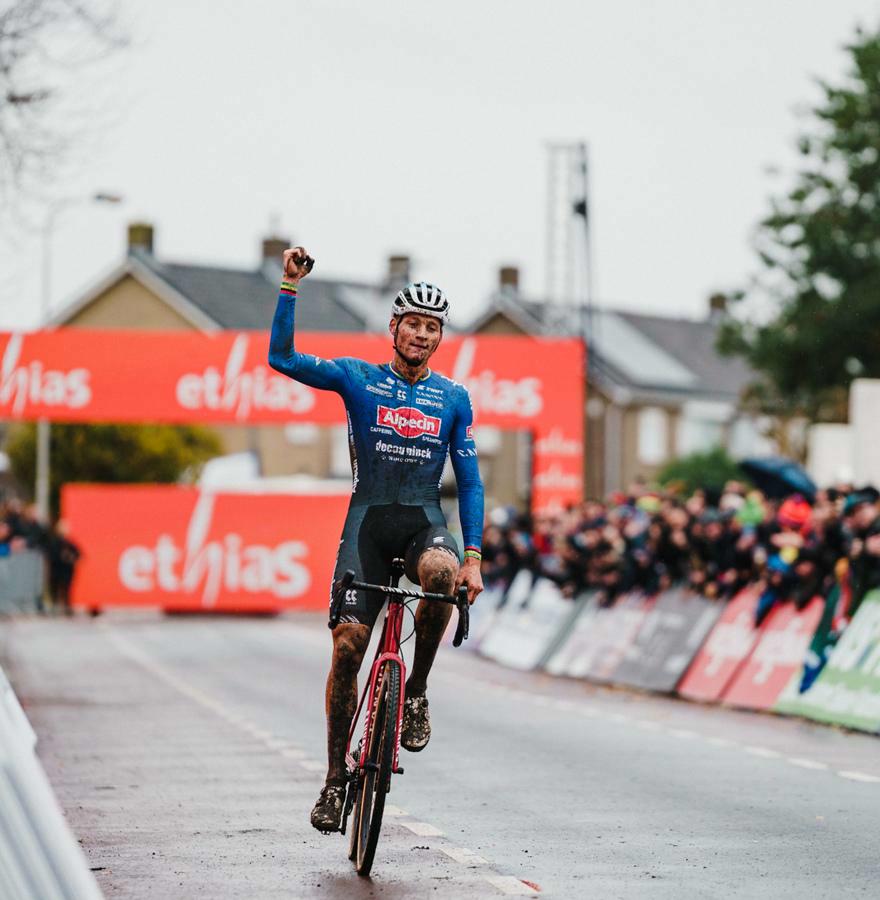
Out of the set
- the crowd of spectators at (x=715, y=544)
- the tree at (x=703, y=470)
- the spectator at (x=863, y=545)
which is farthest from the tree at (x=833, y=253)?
the spectator at (x=863, y=545)

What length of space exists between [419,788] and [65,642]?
2032cm

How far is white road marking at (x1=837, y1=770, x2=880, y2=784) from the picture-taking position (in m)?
11.7

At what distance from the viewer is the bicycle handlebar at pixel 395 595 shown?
798 cm

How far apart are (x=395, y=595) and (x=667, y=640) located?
42.3 ft

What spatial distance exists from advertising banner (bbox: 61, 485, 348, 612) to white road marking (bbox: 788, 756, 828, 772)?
17756mm

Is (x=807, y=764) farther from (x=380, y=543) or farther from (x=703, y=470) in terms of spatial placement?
(x=703, y=470)

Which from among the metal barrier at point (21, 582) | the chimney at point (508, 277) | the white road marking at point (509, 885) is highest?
the chimney at point (508, 277)

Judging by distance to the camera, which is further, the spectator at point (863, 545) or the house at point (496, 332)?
the house at point (496, 332)

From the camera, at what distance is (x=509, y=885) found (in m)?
7.71

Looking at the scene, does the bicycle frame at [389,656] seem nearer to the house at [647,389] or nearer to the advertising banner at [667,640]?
the advertising banner at [667,640]

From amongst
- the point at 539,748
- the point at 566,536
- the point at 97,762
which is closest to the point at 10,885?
the point at 97,762

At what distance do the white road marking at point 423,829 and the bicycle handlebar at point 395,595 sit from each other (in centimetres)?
146

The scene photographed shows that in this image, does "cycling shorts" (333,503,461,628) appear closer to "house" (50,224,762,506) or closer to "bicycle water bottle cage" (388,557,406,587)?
"bicycle water bottle cage" (388,557,406,587)

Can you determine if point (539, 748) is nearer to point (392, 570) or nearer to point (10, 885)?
point (392, 570)
